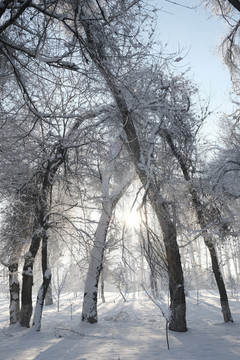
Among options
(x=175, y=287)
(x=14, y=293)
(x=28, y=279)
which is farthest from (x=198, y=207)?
(x=14, y=293)

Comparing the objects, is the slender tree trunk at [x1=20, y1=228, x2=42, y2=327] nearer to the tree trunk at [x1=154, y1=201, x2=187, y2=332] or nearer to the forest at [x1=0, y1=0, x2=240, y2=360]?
the forest at [x1=0, y1=0, x2=240, y2=360]

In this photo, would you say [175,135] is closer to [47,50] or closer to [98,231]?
[47,50]

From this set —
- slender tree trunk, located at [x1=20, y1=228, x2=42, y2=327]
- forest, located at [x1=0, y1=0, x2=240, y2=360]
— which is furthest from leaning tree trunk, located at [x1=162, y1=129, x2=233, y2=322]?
slender tree trunk, located at [x1=20, y1=228, x2=42, y2=327]

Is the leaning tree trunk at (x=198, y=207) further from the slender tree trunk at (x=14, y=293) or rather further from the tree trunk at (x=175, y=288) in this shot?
the slender tree trunk at (x=14, y=293)

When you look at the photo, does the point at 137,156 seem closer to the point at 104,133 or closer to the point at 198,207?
the point at 104,133

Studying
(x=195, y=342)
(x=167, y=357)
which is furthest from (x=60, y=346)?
(x=195, y=342)

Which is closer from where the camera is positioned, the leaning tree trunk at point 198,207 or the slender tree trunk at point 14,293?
the leaning tree trunk at point 198,207

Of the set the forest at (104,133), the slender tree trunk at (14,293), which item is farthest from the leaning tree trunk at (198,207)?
the slender tree trunk at (14,293)

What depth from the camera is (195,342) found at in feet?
22.7

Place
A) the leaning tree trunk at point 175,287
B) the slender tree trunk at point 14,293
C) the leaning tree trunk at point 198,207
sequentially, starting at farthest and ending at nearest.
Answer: the slender tree trunk at point 14,293
the leaning tree trunk at point 175,287
the leaning tree trunk at point 198,207

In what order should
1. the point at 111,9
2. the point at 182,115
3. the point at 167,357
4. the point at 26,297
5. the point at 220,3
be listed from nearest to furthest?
the point at 111,9
the point at 167,357
the point at 220,3
the point at 182,115
the point at 26,297

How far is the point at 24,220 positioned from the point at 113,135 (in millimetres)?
5076

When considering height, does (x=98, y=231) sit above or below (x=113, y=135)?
below

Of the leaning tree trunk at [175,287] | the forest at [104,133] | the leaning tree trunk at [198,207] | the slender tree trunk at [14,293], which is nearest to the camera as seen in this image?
the forest at [104,133]
